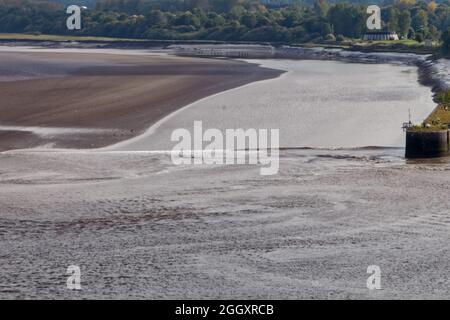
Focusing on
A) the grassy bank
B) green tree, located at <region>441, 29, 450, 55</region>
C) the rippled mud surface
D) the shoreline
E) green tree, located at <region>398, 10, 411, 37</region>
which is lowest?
the rippled mud surface

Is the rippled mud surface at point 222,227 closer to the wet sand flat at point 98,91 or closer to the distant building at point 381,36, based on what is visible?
the wet sand flat at point 98,91

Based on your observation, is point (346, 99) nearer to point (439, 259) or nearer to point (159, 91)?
point (159, 91)

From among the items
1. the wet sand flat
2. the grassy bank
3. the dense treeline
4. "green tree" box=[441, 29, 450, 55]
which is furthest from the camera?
the dense treeline

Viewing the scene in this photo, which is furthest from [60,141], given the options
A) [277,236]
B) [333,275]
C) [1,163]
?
[333,275]

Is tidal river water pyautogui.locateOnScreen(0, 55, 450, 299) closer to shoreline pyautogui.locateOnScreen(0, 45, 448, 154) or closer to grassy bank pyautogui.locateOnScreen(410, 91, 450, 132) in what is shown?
shoreline pyautogui.locateOnScreen(0, 45, 448, 154)

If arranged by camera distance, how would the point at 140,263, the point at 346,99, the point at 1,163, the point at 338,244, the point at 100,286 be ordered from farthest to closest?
Result: the point at 346,99 < the point at 1,163 < the point at 338,244 < the point at 140,263 < the point at 100,286

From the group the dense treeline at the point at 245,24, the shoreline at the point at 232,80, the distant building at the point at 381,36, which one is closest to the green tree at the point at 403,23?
the dense treeline at the point at 245,24

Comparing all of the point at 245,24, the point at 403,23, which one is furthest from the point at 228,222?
the point at 245,24

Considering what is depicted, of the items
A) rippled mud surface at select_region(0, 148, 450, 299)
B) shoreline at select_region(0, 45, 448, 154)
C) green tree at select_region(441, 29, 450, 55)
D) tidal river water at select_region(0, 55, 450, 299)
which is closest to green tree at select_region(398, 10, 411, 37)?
shoreline at select_region(0, 45, 448, 154)

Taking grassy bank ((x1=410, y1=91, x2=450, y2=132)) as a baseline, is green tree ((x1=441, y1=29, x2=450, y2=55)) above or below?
above
